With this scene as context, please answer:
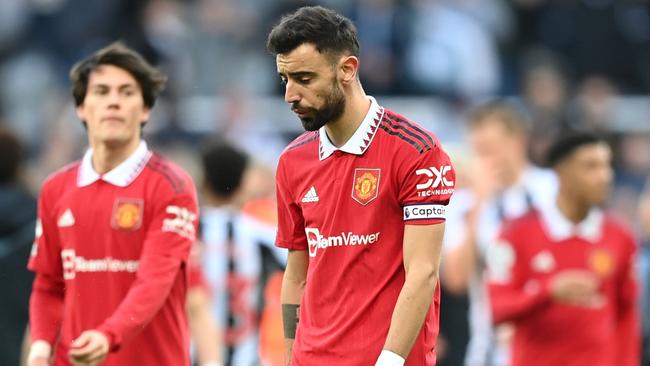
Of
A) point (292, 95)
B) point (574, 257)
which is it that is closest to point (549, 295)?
point (574, 257)

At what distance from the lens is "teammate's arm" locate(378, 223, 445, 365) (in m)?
5.74

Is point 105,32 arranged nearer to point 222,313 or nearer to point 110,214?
point 222,313

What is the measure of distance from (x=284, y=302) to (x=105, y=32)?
1140 cm

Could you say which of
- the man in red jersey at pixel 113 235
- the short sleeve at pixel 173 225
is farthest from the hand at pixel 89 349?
the short sleeve at pixel 173 225

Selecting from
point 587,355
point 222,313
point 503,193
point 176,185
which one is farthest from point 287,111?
point 176,185

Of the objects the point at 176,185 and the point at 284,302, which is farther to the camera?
the point at 176,185

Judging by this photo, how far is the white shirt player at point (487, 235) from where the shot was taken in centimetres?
1079

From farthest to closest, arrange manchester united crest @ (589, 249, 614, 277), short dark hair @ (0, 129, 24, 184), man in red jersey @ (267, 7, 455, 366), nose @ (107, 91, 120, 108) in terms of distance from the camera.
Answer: short dark hair @ (0, 129, 24, 184) → manchester united crest @ (589, 249, 614, 277) → nose @ (107, 91, 120, 108) → man in red jersey @ (267, 7, 455, 366)

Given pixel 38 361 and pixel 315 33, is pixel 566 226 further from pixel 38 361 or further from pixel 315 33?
pixel 315 33

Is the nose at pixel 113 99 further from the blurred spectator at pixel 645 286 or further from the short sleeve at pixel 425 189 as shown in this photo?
the blurred spectator at pixel 645 286

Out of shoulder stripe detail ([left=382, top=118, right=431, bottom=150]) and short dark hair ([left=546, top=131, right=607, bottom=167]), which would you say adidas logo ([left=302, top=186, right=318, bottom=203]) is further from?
short dark hair ([left=546, top=131, right=607, bottom=167])

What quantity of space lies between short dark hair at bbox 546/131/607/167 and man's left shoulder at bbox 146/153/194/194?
309cm

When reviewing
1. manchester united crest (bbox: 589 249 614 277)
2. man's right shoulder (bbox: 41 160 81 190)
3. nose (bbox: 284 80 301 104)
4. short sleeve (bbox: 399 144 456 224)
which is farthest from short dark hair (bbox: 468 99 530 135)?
nose (bbox: 284 80 301 104)

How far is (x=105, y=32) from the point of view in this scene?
56.7ft
